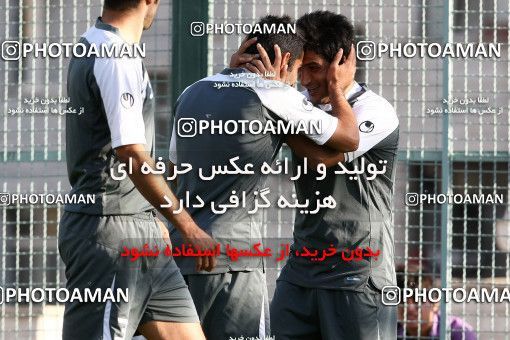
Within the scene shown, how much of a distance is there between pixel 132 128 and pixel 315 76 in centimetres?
92

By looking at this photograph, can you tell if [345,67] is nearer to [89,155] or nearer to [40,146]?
[89,155]

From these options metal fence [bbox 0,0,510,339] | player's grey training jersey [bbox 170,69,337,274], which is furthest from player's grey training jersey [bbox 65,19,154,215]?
metal fence [bbox 0,0,510,339]

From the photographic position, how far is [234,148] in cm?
484

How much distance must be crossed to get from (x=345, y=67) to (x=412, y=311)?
1.91 meters

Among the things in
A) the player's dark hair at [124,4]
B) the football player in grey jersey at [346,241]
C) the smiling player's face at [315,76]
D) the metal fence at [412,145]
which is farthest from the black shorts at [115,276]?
the metal fence at [412,145]

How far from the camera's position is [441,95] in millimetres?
6441

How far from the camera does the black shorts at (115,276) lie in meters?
4.64

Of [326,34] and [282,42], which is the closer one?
[282,42]

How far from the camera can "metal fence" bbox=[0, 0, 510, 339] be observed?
6.42 m

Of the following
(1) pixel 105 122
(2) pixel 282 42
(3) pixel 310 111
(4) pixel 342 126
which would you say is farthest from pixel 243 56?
(1) pixel 105 122

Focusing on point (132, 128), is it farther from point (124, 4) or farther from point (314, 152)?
point (314, 152)

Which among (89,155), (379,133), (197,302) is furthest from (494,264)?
(89,155)

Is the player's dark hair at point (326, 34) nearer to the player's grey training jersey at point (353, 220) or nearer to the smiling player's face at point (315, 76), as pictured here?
the smiling player's face at point (315, 76)

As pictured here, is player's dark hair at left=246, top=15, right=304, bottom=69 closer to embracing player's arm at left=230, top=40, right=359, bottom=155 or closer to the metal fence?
embracing player's arm at left=230, top=40, right=359, bottom=155
